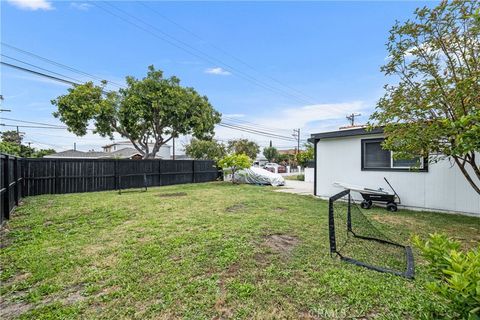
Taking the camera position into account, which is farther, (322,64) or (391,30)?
(322,64)

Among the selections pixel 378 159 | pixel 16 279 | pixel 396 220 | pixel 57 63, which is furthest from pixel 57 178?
pixel 378 159

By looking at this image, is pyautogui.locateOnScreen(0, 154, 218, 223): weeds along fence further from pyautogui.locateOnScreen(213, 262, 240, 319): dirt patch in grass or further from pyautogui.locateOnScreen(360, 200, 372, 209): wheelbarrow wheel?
pyautogui.locateOnScreen(360, 200, 372, 209): wheelbarrow wheel

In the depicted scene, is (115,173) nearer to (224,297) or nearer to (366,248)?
(224,297)

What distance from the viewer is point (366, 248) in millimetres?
3838

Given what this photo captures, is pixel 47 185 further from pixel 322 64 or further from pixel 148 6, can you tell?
pixel 322 64

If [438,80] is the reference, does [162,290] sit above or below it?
below

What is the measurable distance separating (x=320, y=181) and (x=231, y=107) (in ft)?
59.6

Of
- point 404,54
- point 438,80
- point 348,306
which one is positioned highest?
point 404,54

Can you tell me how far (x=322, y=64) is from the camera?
13.3m

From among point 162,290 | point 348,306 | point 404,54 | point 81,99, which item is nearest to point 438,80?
point 404,54

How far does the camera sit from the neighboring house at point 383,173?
6422 mm

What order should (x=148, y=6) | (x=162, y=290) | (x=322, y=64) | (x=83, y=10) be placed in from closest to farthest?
(x=162, y=290)
(x=83, y=10)
(x=148, y=6)
(x=322, y=64)

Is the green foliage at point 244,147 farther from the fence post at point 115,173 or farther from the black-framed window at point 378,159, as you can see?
the black-framed window at point 378,159

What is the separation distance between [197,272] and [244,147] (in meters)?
34.3
